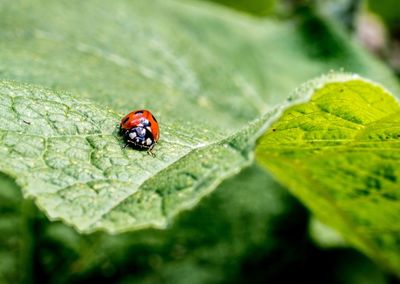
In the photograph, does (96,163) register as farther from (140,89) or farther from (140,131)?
(140,89)

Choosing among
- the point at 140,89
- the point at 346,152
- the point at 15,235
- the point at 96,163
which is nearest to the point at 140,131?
the point at 96,163

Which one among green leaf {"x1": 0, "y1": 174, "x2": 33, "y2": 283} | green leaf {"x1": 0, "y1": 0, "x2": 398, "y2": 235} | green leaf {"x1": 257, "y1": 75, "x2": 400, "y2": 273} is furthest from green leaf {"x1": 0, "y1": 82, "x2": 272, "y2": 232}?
green leaf {"x1": 0, "y1": 174, "x2": 33, "y2": 283}

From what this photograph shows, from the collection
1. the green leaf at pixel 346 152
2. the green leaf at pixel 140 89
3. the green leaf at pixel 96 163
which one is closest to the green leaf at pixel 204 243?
the green leaf at pixel 140 89

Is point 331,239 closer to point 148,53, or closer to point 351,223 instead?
point 351,223

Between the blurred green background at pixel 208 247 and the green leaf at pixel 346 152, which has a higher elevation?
the blurred green background at pixel 208 247

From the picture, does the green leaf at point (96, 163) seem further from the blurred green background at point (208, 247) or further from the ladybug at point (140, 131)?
the blurred green background at point (208, 247)

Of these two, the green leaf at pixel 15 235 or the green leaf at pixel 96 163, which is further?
the green leaf at pixel 15 235

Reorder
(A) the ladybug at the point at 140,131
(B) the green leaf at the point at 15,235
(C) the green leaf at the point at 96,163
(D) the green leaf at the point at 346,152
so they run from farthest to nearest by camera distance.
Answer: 1. (B) the green leaf at the point at 15,235
2. (A) the ladybug at the point at 140,131
3. (D) the green leaf at the point at 346,152
4. (C) the green leaf at the point at 96,163

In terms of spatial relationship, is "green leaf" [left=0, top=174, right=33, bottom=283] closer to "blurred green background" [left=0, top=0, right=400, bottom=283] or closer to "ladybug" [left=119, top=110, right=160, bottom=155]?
"blurred green background" [left=0, top=0, right=400, bottom=283]
